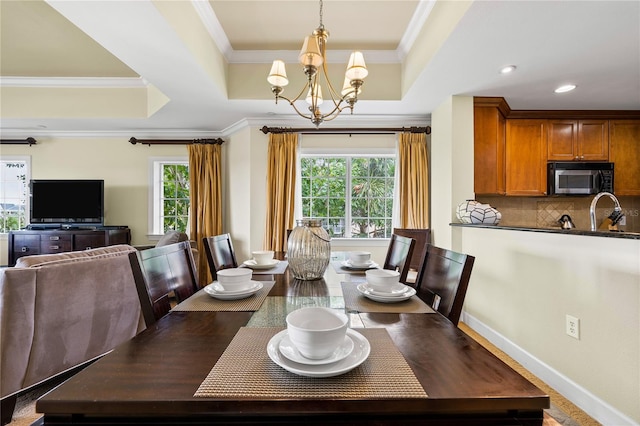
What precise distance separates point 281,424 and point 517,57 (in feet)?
9.14

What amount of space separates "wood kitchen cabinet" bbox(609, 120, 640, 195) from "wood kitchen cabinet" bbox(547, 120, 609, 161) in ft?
0.27

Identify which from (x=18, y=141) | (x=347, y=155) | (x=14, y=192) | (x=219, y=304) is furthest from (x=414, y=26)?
(x=14, y=192)

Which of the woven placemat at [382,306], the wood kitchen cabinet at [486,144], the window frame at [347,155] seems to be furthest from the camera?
the window frame at [347,155]

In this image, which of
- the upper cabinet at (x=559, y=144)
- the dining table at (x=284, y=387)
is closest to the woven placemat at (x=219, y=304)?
the dining table at (x=284, y=387)

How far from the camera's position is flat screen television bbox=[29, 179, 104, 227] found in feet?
12.7

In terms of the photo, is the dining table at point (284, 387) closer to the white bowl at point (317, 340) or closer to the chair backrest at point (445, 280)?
the white bowl at point (317, 340)

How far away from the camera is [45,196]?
152 inches

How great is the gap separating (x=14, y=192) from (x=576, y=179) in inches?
301

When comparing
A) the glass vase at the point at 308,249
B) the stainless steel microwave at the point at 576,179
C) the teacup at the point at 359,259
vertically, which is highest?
the stainless steel microwave at the point at 576,179

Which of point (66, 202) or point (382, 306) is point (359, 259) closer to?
point (382, 306)

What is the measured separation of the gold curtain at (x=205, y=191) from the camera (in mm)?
3934

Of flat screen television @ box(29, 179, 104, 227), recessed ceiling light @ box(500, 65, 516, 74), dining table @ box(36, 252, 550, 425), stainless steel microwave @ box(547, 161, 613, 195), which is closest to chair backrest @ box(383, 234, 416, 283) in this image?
dining table @ box(36, 252, 550, 425)

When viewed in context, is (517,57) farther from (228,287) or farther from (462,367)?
(228,287)

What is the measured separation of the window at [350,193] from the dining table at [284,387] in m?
2.94
